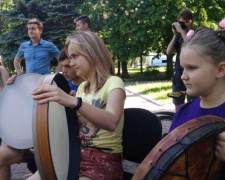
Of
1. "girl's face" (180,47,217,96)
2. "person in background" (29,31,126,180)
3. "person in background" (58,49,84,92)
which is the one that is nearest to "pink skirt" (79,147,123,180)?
"person in background" (29,31,126,180)

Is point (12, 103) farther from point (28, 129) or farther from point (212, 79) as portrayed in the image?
point (212, 79)

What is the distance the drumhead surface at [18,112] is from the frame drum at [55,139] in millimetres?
532

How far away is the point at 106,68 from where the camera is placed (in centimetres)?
196

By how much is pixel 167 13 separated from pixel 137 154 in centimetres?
1250

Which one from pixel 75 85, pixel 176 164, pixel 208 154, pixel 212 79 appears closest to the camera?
pixel 176 164

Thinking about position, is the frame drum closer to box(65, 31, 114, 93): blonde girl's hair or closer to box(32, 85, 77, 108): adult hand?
box(32, 85, 77, 108): adult hand

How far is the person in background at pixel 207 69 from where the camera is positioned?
1383 mm

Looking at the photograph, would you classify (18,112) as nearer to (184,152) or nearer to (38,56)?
(184,152)

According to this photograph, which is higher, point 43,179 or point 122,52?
point 43,179

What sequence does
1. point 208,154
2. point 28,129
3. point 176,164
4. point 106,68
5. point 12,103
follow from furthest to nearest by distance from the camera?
point 12,103, point 28,129, point 106,68, point 208,154, point 176,164

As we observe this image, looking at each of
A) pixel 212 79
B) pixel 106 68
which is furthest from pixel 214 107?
pixel 106 68

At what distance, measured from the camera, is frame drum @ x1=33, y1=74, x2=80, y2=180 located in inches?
46.4

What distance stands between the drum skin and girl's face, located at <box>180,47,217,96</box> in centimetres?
18

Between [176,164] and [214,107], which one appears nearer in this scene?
[176,164]
